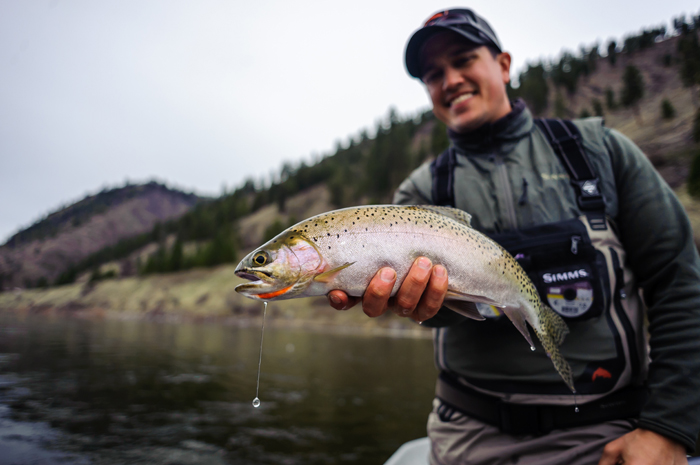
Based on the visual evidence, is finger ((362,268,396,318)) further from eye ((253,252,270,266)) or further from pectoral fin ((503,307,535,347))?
pectoral fin ((503,307,535,347))

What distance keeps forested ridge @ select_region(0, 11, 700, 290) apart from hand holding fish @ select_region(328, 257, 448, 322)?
50231 millimetres

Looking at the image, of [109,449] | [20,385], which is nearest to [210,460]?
[109,449]

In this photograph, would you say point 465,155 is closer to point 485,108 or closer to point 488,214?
point 485,108

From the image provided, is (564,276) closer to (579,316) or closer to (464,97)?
(579,316)

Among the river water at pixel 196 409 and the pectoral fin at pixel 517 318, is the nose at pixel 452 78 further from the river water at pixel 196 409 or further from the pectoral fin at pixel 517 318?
the river water at pixel 196 409

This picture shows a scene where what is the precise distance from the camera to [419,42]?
3.01m

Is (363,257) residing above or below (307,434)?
above

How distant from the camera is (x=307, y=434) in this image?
9969 millimetres

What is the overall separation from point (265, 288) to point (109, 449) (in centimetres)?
917

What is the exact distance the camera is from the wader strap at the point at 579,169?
2.44 meters

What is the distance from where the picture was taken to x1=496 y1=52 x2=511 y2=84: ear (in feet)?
10.2

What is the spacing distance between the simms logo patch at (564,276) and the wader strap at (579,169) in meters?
0.32

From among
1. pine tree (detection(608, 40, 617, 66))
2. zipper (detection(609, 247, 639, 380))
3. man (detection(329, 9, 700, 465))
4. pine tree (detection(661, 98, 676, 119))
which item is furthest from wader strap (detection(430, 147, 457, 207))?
pine tree (detection(608, 40, 617, 66))

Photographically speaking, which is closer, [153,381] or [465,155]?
[465,155]
